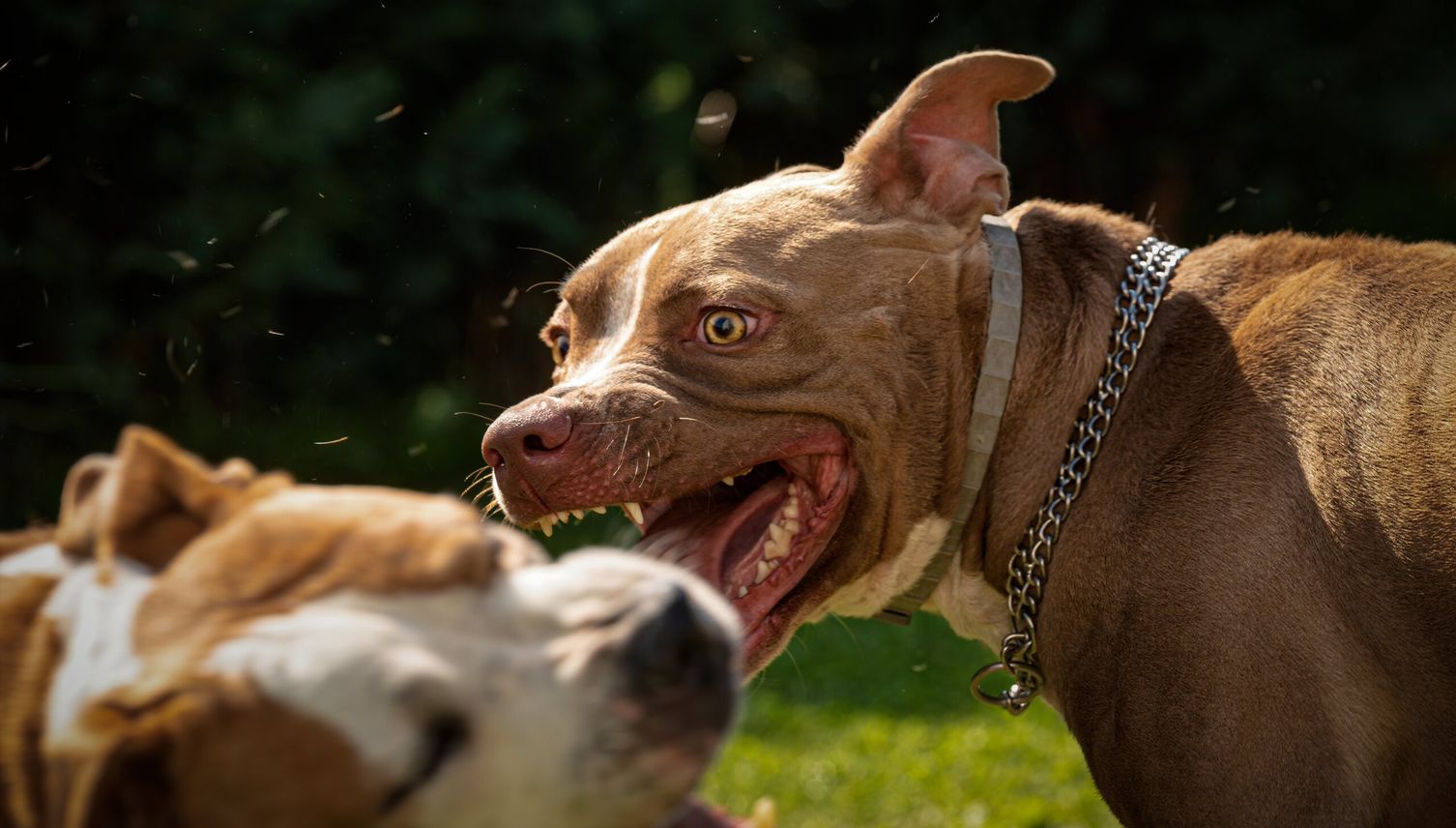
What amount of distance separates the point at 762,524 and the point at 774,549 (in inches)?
5.4

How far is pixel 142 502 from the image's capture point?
8.21ft

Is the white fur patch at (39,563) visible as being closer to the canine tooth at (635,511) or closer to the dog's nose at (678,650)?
the dog's nose at (678,650)

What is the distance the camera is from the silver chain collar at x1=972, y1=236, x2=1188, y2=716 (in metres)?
3.77

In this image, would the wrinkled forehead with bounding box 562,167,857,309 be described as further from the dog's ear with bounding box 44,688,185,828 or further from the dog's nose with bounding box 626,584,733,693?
the dog's ear with bounding box 44,688,185,828

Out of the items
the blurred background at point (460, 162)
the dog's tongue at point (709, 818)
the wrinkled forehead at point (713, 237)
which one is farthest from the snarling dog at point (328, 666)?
the blurred background at point (460, 162)

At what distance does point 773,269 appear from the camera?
12.8 ft

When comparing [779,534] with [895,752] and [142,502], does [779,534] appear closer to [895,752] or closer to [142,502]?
[142,502]

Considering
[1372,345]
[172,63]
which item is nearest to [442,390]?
[172,63]

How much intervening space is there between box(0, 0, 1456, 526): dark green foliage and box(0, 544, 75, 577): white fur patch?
234 inches

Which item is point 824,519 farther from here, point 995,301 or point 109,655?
point 109,655

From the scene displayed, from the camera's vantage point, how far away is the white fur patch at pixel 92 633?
226 centimetres

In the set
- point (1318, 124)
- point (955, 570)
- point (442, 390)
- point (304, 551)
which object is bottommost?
point (442, 390)

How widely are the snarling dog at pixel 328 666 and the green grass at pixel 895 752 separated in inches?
115

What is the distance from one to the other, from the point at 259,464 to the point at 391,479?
2.83 ft
